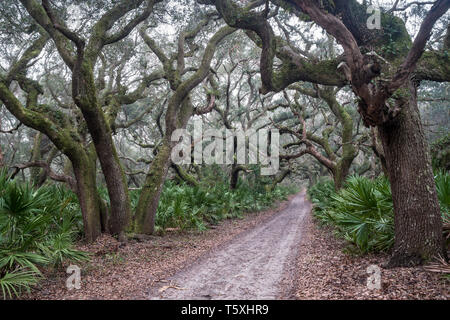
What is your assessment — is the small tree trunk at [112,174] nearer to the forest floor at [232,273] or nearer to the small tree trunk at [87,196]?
the small tree trunk at [87,196]

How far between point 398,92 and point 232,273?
14.3 feet

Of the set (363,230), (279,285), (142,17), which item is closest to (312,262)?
(363,230)

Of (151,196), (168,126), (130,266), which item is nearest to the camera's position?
(130,266)

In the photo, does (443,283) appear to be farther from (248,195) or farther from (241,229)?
(248,195)

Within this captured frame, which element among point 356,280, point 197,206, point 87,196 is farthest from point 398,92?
point 197,206

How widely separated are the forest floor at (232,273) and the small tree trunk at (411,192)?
396 mm

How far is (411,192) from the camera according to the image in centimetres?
505

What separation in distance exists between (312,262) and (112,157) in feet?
18.7

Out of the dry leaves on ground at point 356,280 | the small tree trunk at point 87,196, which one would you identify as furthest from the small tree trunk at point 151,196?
the dry leaves on ground at point 356,280

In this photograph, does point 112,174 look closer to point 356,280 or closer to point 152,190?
point 152,190

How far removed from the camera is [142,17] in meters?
8.73

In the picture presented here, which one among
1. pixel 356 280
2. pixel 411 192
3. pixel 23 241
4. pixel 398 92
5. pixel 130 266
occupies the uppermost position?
pixel 398 92

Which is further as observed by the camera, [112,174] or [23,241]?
[112,174]
